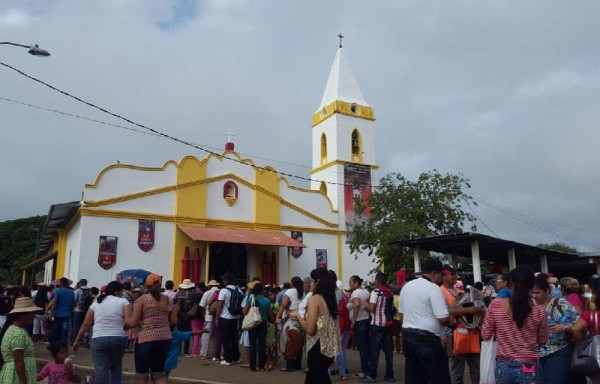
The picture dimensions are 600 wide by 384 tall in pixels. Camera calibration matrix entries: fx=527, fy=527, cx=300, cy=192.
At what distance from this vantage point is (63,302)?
12.8 metres

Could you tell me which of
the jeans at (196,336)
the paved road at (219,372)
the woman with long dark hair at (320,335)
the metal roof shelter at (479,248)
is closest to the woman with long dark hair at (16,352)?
the woman with long dark hair at (320,335)

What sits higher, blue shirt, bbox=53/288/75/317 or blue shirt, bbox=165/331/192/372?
blue shirt, bbox=53/288/75/317

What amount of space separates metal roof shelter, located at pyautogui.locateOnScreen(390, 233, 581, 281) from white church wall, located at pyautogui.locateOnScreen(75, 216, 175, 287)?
31.9 feet

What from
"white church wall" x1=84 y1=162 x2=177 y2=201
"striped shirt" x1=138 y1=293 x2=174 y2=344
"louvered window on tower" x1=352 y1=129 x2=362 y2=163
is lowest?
"striped shirt" x1=138 y1=293 x2=174 y2=344

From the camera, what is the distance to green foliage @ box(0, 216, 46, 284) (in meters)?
54.3

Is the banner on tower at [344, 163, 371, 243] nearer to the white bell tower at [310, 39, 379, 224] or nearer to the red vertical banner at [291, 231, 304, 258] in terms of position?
the white bell tower at [310, 39, 379, 224]

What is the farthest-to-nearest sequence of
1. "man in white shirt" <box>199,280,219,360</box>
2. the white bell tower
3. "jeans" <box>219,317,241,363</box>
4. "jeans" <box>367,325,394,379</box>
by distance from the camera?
the white bell tower < "man in white shirt" <box>199,280,219,360</box> < "jeans" <box>219,317,241,363</box> < "jeans" <box>367,325,394,379</box>

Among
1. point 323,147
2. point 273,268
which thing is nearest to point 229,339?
point 273,268

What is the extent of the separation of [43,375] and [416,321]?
426cm

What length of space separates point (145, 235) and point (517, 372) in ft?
63.1

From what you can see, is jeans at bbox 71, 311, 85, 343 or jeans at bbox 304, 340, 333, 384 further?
jeans at bbox 71, 311, 85, 343

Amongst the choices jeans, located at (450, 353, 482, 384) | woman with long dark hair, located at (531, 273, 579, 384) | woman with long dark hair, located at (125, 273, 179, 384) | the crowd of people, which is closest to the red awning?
the crowd of people

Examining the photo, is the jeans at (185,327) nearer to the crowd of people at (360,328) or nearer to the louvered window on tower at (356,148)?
the crowd of people at (360,328)

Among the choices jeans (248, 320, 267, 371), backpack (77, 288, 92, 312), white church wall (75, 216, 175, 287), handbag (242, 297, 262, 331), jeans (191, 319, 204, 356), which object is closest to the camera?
handbag (242, 297, 262, 331)
